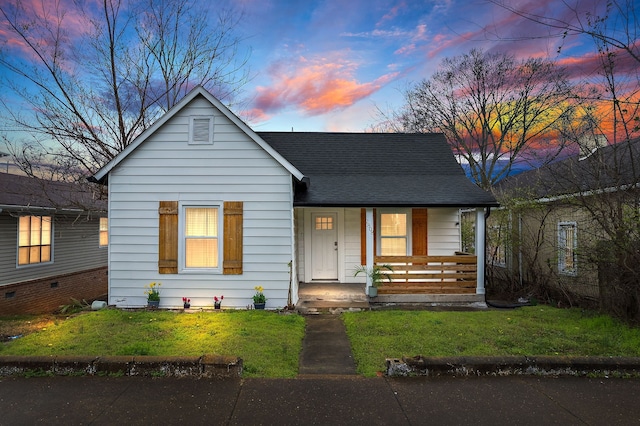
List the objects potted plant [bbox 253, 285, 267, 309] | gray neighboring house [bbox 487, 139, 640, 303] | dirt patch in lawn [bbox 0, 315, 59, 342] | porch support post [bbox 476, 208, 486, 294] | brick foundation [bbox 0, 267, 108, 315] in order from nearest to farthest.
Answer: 1. gray neighboring house [bbox 487, 139, 640, 303]
2. dirt patch in lawn [bbox 0, 315, 59, 342]
3. potted plant [bbox 253, 285, 267, 309]
4. porch support post [bbox 476, 208, 486, 294]
5. brick foundation [bbox 0, 267, 108, 315]

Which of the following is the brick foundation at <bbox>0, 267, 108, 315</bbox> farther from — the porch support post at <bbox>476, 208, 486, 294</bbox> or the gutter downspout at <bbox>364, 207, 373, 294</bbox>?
the porch support post at <bbox>476, 208, 486, 294</bbox>

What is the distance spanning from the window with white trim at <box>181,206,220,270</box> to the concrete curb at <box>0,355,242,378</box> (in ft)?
13.1

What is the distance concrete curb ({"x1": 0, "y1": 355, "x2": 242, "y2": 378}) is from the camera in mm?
4863

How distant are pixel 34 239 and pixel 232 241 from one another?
8846mm

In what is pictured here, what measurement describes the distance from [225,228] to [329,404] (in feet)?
18.0

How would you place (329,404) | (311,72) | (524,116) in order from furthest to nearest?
(524,116), (311,72), (329,404)

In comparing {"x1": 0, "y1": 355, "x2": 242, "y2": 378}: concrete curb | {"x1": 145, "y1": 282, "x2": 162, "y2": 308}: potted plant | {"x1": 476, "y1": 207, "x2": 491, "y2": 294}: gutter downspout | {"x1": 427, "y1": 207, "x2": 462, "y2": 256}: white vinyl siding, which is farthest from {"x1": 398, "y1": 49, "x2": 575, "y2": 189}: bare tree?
{"x1": 0, "y1": 355, "x2": 242, "y2": 378}: concrete curb

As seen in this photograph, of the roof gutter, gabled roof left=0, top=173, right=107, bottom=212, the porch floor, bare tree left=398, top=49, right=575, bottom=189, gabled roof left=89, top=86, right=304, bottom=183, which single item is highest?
bare tree left=398, top=49, right=575, bottom=189

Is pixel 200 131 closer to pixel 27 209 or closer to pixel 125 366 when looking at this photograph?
pixel 125 366

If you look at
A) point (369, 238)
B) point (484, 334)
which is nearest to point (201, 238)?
point (369, 238)

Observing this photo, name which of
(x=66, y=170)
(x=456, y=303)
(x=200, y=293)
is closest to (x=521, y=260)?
(x=456, y=303)

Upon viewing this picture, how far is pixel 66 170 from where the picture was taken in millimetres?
11766

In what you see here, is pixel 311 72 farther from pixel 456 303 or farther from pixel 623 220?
pixel 623 220

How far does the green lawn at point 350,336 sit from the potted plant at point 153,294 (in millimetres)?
410
